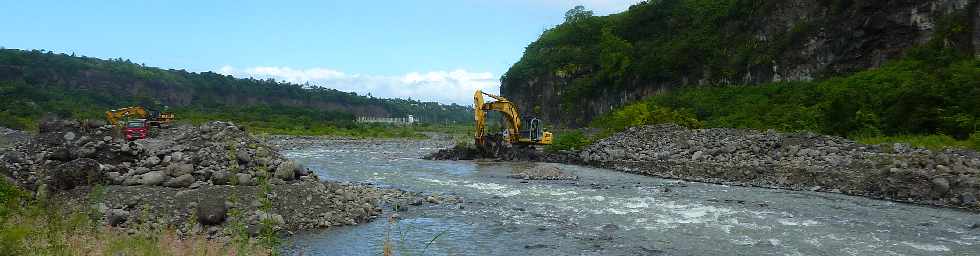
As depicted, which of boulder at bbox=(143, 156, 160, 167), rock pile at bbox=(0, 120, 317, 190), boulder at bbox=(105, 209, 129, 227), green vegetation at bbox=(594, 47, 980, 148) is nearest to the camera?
boulder at bbox=(105, 209, 129, 227)

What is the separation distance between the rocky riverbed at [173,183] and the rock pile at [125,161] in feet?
0.06

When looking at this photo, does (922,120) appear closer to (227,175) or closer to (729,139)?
(729,139)

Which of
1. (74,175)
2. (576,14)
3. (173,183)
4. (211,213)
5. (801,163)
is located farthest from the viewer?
(576,14)

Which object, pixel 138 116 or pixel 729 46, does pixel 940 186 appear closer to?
pixel 729 46

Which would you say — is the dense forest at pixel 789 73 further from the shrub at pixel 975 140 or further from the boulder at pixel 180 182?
the boulder at pixel 180 182

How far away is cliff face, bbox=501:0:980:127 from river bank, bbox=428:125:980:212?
9.33 meters

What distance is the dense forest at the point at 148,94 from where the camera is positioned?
73.0 m

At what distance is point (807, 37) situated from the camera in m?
37.9

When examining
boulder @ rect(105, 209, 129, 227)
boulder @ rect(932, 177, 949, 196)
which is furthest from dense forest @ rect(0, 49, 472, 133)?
boulder @ rect(932, 177, 949, 196)

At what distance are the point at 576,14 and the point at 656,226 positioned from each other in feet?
279

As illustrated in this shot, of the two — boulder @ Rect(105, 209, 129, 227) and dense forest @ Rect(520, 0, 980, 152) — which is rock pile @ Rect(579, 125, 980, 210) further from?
boulder @ Rect(105, 209, 129, 227)

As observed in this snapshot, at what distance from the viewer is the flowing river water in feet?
34.8

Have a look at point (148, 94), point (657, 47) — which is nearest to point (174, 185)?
point (657, 47)

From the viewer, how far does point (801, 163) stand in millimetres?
20797
